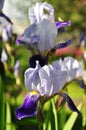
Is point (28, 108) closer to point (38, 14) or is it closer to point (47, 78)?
point (47, 78)

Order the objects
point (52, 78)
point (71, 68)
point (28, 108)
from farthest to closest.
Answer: point (71, 68)
point (52, 78)
point (28, 108)

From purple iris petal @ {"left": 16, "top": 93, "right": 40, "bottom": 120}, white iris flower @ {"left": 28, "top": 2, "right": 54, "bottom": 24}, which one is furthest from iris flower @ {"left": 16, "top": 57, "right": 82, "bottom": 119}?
white iris flower @ {"left": 28, "top": 2, "right": 54, "bottom": 24}

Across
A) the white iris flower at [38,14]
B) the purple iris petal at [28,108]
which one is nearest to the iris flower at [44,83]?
the purple iris petal at [28,108]

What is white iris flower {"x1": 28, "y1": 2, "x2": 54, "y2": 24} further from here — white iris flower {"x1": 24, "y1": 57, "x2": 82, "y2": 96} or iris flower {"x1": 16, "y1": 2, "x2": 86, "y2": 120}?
white iris flower {"x1": 24, "y1": 57, "x2": 82, "y2": 96}

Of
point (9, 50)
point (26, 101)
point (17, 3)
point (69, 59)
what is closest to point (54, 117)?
point (69, 59)

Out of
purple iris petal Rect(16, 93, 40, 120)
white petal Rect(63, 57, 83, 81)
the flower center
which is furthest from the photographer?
white petal Rect(63, 57, 83, 81)

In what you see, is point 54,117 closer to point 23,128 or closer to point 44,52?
point 44,52

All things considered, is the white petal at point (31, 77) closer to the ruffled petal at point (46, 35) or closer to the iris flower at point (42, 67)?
the iris flower at point (42, 67)

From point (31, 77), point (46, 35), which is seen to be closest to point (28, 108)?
point (31, 77)

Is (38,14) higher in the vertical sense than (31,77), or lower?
higher
